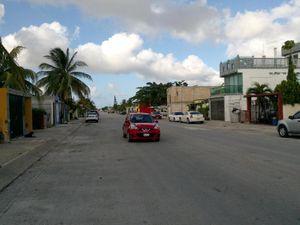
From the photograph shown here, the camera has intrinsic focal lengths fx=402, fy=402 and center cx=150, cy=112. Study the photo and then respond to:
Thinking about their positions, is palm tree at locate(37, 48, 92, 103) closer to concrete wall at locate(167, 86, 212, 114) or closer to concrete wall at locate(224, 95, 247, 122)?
concrete wall at locate(224, 95, 247, 122)

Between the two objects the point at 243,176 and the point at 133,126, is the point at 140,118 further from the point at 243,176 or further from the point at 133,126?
the point at 243,176

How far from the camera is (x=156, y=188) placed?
8.77 meters

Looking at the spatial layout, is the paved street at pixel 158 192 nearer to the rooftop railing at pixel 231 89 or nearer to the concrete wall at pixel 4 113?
the concrete wall at pixel 4 113

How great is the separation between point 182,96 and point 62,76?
125 ft

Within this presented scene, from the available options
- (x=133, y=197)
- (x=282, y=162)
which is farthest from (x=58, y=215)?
(x=282, y=162)

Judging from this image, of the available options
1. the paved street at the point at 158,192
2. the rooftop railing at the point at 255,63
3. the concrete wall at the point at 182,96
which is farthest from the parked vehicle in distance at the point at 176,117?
the paved street at the point at 158,192

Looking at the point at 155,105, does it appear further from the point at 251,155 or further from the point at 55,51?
the point at 251,155

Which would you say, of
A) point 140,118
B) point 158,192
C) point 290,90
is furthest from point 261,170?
point 290,90

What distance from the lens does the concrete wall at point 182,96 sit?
82994 mm

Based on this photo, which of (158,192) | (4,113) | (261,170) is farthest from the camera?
(4,113)

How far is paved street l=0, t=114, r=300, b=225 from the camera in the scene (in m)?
6.46

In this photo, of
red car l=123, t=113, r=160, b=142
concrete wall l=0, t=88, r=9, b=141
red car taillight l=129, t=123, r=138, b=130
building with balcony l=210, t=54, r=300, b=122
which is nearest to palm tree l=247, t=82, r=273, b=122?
building with balcony l=210, t=54, r=300, b=122

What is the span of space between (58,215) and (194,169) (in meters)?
5.38

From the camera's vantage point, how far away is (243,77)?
46.8 metres
